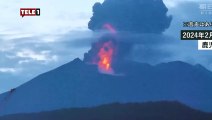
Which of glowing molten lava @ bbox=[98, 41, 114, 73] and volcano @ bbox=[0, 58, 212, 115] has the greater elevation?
glowing molten lava @ bbox=[98, 41, 114, 73]

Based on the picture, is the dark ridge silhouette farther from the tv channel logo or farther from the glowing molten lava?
the tv channel logo

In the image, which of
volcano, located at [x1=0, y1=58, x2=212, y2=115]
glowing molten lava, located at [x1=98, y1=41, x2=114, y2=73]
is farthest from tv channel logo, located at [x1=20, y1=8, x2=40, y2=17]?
glowing molten lava, located at [x1=98, y1=41, x2=114, y2=73]

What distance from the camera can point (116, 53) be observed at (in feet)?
72.4

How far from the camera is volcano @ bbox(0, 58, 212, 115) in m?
21.8

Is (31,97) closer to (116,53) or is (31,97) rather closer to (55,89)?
(55,89)

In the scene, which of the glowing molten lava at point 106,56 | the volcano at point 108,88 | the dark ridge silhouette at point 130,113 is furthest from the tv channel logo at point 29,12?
the dark ridge silhouette at point 130,113

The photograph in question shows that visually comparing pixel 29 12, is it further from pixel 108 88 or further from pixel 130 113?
pixel 130 113

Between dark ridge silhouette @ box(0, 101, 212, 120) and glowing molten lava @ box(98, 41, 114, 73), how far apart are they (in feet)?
6.42

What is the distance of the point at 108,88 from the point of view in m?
22.4

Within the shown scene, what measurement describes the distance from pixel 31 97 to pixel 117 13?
617 centimetres

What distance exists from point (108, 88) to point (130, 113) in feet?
6.47

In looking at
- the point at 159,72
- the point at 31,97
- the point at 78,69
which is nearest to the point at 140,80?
the point at 159,72

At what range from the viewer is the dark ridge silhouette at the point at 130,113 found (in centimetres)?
2217

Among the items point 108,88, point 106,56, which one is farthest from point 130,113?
point 106,56
